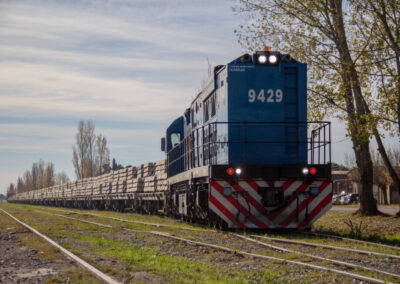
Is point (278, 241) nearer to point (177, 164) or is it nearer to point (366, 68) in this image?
point (366, 68)

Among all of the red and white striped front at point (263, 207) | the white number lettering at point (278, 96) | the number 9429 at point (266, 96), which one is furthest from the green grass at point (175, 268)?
the white number lettering at point (278, 96)

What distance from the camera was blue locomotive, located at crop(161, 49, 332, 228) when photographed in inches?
408

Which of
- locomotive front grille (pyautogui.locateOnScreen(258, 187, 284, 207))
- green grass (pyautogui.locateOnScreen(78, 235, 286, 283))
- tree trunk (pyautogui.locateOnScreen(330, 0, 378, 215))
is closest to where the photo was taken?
green grass (pyautogui.locateOnScreen(78, 235, 286, 283))

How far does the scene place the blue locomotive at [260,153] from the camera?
408 inches

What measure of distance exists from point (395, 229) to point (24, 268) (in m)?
9.03

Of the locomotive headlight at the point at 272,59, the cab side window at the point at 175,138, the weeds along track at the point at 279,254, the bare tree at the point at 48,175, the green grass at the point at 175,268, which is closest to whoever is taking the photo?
the green grass at the point at 175,268

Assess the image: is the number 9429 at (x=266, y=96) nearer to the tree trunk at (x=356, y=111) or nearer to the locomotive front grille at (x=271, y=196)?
the tree trunk at (x=356, y=111)

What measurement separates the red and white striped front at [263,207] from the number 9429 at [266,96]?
75.3 inches

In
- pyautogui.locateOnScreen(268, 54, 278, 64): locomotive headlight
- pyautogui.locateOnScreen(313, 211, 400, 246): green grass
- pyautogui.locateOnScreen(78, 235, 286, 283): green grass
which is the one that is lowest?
pyautogui.locateOnScreen(313, 211, 400, 246): green grass

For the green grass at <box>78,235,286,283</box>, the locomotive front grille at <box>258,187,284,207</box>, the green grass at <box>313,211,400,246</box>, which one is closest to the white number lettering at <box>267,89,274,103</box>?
the locomotive front grille at <box>258,187,284,207</box>

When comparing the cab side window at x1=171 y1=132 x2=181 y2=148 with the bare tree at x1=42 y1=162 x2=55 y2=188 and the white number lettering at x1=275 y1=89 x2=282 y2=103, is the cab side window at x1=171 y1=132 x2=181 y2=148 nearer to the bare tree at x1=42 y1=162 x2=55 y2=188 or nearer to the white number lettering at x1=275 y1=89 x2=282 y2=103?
the white number lettering at x1=275 y1=89 x2=282 y2=103

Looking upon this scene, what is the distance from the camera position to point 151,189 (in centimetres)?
2145

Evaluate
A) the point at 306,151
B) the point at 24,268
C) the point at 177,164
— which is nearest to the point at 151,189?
the point at 177,164

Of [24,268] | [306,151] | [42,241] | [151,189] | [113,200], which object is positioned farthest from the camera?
[113,200]
